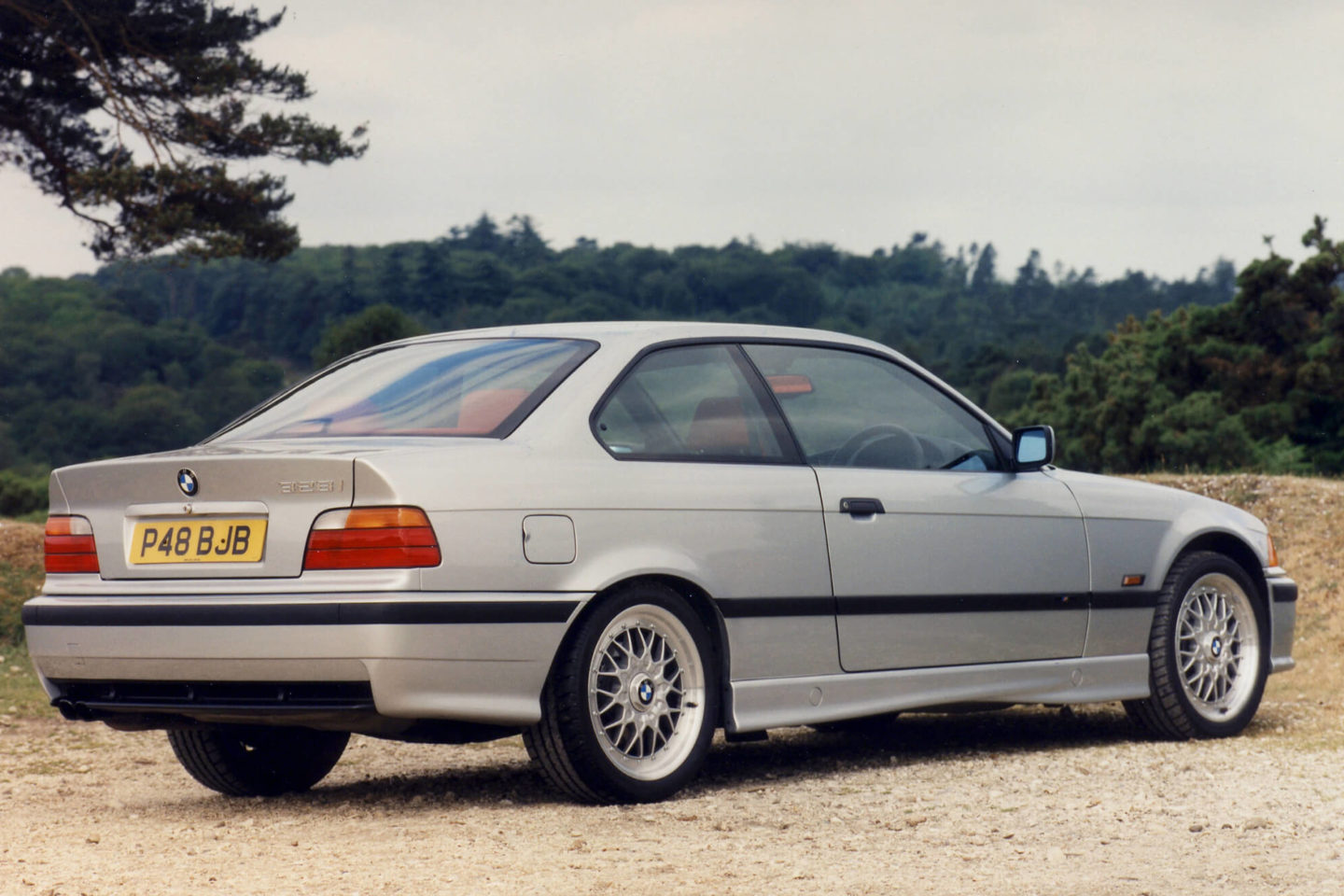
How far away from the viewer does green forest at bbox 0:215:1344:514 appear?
4044cm

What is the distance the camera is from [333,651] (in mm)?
4859

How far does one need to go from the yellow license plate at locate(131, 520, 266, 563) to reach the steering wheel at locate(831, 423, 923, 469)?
211 centimetres

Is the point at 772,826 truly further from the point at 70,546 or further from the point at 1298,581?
the point at 1298,581

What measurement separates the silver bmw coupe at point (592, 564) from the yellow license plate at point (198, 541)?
10 millimetres

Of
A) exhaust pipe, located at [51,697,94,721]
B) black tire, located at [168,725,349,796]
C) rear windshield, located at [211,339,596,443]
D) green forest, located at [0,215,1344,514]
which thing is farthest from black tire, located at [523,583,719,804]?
green forest, located at [0,215,1344,514]

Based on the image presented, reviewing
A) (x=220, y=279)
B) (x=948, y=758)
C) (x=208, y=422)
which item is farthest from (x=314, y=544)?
(x=220, y=279)

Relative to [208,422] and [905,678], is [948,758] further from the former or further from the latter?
[208,422]

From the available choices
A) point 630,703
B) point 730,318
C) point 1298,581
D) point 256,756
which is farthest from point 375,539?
point 730,318

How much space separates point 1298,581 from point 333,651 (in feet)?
35.1

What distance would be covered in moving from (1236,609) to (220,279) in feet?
302

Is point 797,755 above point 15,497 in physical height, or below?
below

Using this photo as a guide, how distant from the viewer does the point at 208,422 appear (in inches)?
2822

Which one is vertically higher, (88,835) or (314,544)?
(314,544)

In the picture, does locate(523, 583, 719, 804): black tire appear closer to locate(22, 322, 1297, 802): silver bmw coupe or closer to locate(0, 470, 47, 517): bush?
locate(22, 322, 1297, 802): silver bmw coupe
